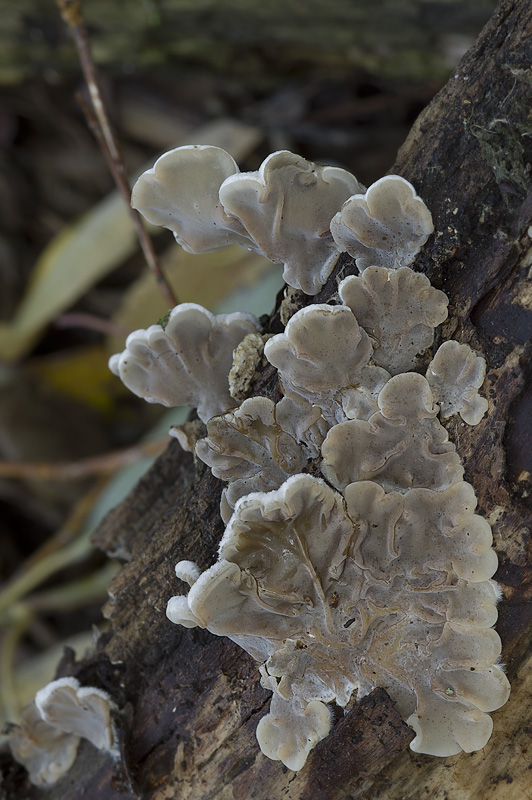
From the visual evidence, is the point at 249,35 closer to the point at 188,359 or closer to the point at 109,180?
the point at 109,180

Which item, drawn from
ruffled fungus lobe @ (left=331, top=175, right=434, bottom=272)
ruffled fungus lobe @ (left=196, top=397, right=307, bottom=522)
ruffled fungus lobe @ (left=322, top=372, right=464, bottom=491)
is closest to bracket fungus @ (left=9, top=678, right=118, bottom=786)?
ruffled fungus lobe @ (left=196, top=397, right=307, bottom=522)

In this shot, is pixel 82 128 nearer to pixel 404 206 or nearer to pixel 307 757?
pixel 404 206

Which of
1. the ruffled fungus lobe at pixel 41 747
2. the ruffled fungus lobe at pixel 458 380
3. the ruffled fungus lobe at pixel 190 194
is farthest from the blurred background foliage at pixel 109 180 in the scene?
the ruffled fungus lobe at pixel 458 380

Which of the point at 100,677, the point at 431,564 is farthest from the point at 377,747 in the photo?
the point at 100,677

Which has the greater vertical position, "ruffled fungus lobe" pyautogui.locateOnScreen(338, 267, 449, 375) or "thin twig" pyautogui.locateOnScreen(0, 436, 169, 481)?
"ruffled fungus lobe" pyautogui.locateOnScreen(338, 267, 449, 375)

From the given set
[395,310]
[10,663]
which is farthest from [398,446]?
[10,663]

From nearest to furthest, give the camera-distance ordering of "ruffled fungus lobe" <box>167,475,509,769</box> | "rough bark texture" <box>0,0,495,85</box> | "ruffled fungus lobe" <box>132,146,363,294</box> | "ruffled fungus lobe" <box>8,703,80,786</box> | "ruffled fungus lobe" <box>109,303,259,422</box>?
"ruffled fungus lobe" <box>167,475,509,769</box>
"ruffled fungus lobe" <box>132,146,363,294</box>
"ruffled fungus lobe" <box>109,303,259,422</box>
"ruffled fungus lobe" <box>8,703,80,786</box>
"rough bark texture" <box>0,0,495,85</box>

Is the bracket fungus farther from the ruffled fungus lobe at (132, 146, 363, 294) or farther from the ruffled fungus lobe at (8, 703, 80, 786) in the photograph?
the ruffled fungus lobe at (132, 146, 363, 294)
